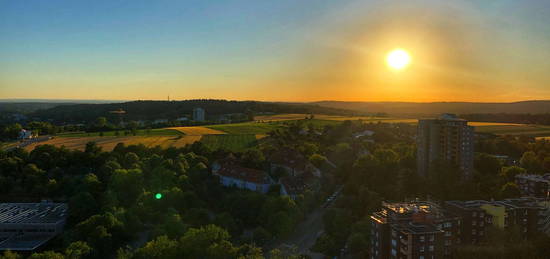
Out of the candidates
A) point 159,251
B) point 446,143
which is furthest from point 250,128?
point 159,251

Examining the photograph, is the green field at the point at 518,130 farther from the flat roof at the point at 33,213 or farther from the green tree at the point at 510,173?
the flat roof at the point at 33,213

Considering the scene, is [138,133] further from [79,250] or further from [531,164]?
[531,164]

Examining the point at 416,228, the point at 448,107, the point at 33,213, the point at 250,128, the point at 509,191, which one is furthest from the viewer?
the point at 448,107

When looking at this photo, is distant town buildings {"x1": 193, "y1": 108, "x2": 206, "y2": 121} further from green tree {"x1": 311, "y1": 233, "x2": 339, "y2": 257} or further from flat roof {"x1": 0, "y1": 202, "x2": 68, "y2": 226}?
green tree {"x1": 311, "y1": 233, "x2": 339, "y2": 257}

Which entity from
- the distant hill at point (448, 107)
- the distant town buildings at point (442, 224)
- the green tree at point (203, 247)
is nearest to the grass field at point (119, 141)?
the green tree at point (203, 247)

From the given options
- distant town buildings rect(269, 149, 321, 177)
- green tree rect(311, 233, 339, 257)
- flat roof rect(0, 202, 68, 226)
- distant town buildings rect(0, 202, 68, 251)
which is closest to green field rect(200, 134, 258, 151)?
distant town buildings rect(269, 149, 321, 177)

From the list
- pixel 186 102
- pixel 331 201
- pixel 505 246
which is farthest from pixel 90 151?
pixel 186 102
